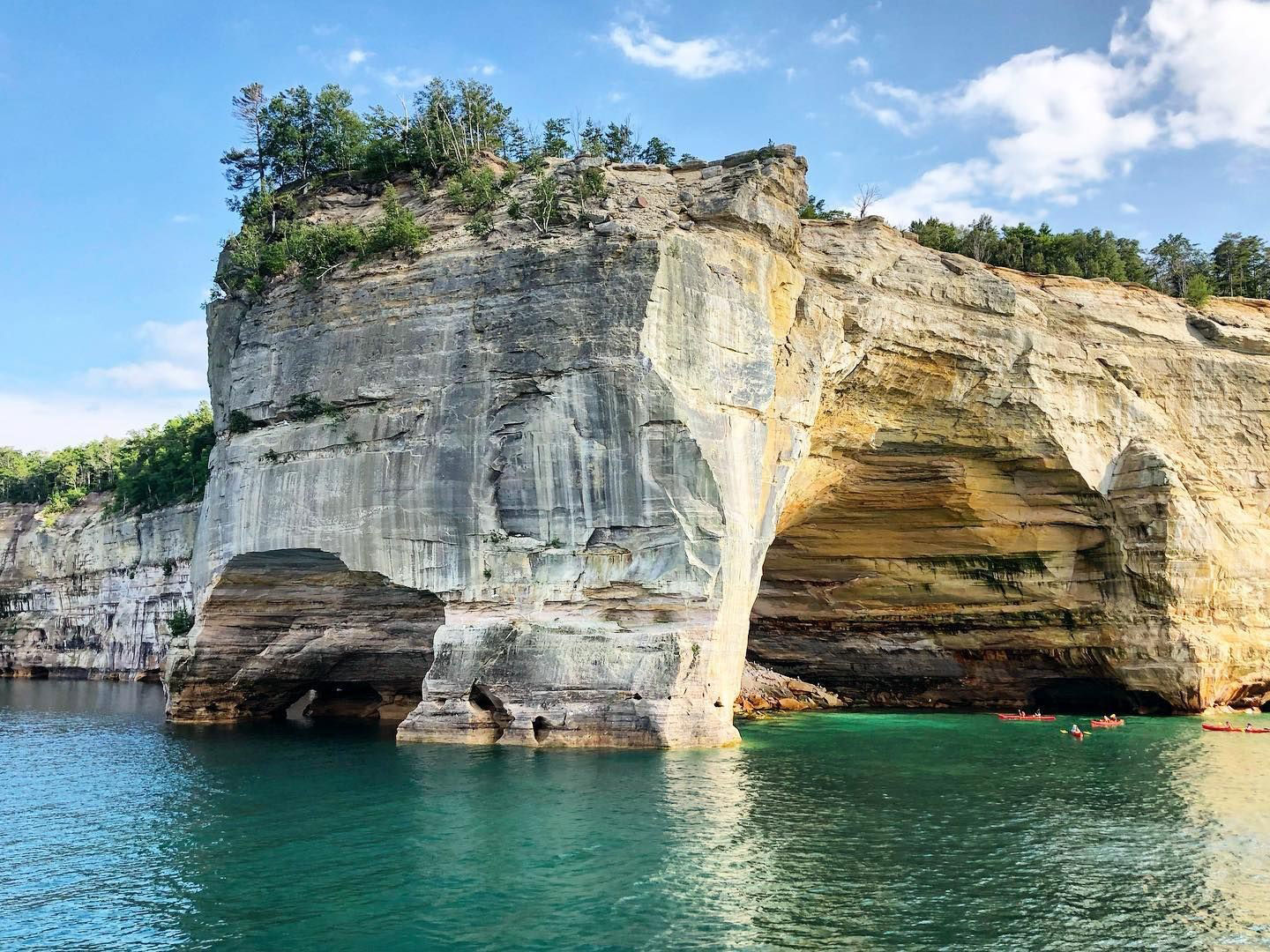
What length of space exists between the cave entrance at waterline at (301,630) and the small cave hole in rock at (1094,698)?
2510 centimetres

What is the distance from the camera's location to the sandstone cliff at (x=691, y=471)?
25.2 meters

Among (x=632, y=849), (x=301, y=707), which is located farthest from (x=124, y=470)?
(x=632, y=849)

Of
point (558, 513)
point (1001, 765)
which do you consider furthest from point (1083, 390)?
point (558, 513)

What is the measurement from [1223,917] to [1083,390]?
977 inches

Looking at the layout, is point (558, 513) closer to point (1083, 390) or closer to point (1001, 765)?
point (1001, 765)

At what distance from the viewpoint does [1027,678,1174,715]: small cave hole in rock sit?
120ft

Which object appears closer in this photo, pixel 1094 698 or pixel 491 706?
pixel 491 706

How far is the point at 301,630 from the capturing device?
3053 cm

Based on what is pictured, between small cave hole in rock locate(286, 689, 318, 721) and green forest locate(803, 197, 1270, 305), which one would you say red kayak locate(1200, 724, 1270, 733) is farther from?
small cave hole in rock locate(286, 689, 318, 721)

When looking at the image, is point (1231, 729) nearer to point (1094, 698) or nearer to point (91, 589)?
point (1094, 698)

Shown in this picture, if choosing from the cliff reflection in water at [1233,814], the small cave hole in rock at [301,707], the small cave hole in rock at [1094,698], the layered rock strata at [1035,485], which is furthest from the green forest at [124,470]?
the cliff reflection in water at [1233,814]

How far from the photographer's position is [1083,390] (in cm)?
3419

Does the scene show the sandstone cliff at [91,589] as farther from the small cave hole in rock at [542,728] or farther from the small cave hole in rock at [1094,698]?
the small cave hole in rock at [1094,698]

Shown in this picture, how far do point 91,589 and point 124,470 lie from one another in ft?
26.8
